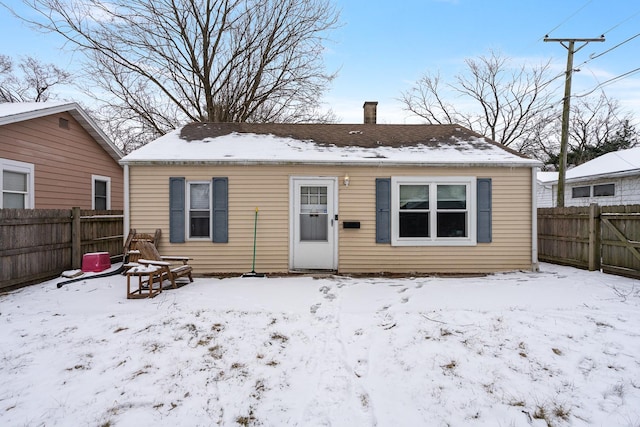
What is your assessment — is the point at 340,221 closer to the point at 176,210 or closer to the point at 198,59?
the point at 176,210

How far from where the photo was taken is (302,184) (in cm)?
784

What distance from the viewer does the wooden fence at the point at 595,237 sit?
701 cm

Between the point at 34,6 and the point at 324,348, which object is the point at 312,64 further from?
the point at 324,348

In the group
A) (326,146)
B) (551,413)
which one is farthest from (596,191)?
(551,413)

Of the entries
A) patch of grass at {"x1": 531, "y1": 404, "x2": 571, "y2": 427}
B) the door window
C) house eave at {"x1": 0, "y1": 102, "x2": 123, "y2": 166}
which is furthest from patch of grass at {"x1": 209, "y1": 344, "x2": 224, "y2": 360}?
house eave at {"x1": 0, "y1": 102, "x2": 123, "y2": 166}

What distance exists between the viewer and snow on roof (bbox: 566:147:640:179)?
13.0 m

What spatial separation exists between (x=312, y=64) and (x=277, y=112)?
3.14 m

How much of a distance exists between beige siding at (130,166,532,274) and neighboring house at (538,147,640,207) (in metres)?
8.55

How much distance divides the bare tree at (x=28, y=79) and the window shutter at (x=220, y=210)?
22977 mm

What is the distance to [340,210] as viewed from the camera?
25.6ft

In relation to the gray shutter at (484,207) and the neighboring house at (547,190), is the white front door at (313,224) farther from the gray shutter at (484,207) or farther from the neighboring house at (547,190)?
the neighboring house at (547,190)

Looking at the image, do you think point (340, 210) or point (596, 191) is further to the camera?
point (596, 191)

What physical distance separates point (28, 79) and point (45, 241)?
24930 mm

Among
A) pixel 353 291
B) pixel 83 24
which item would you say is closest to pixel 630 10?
pixel 353 291
